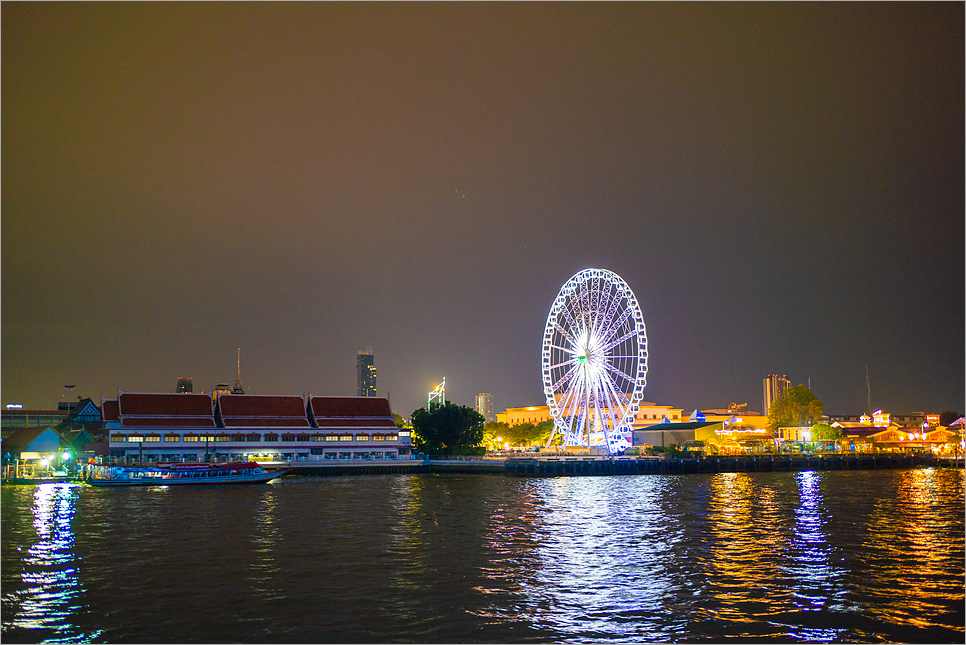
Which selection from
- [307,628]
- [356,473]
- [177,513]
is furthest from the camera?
[356,473]

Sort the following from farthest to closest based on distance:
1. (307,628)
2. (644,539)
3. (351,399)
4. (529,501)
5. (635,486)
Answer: (351,399), (635,486), (529,501), (644,539), (307,628)

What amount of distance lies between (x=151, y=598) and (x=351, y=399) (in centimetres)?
9186

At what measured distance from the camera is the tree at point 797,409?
180 metres

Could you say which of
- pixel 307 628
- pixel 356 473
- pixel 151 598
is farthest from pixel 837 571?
pixel 356 473

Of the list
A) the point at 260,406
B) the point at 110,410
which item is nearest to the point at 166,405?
the point at 110,410

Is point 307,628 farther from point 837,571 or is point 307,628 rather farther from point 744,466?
point 744,466

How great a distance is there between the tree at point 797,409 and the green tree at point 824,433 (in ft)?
19.1

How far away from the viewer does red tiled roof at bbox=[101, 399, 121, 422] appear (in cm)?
10256

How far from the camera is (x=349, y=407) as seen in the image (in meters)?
118

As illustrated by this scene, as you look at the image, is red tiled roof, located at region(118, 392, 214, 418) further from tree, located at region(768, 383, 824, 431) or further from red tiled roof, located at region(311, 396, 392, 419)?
tree, located at region(768, 383, 824, 431)

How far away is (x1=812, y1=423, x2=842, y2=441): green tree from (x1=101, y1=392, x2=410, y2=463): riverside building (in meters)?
94.6

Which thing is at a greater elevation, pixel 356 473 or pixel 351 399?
pixel 351 399

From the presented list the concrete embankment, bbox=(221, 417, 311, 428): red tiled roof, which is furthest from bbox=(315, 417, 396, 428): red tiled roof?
the concrete embankment

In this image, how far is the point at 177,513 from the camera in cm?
5456
